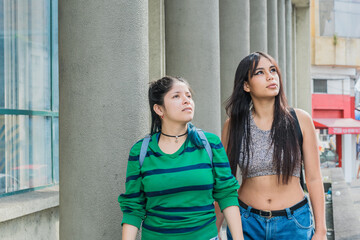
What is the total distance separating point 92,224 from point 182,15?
11.1 ft

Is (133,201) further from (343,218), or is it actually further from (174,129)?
(343,218)

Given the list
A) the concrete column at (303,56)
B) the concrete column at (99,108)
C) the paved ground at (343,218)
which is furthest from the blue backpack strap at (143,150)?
the concrete column at (303,56)

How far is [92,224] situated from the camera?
3691 millimetres

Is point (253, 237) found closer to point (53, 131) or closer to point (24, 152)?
point (24, 152)

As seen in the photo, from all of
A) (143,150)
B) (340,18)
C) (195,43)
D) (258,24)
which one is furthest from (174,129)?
(340,18)

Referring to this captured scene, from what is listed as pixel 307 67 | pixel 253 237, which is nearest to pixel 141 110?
pixel 253 237

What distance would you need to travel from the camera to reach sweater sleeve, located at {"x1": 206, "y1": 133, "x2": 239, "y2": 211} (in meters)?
2.82

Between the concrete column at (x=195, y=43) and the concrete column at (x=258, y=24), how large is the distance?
4.69 meters

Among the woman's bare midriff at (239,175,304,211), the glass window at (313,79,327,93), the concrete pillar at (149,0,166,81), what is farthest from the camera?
the glass window at (313,79,327,93)

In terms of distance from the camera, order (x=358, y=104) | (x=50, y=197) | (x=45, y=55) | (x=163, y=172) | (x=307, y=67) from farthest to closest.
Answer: (x=358, y=104) → (x=307, y=67) → (x=45, y=55) → (x=50, y=197) → (x=163, y=172)

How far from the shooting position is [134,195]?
2791 millimetres

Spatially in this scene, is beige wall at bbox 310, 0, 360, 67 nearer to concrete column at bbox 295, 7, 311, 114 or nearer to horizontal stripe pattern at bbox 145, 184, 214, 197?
concrete column at bbox 295, 7, 311, 114

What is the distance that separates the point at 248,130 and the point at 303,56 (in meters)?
20.8

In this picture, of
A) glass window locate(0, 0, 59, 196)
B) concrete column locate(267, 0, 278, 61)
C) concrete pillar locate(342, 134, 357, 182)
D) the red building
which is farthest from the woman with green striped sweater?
concrete pillar locate(342, 134, 357, 182)
